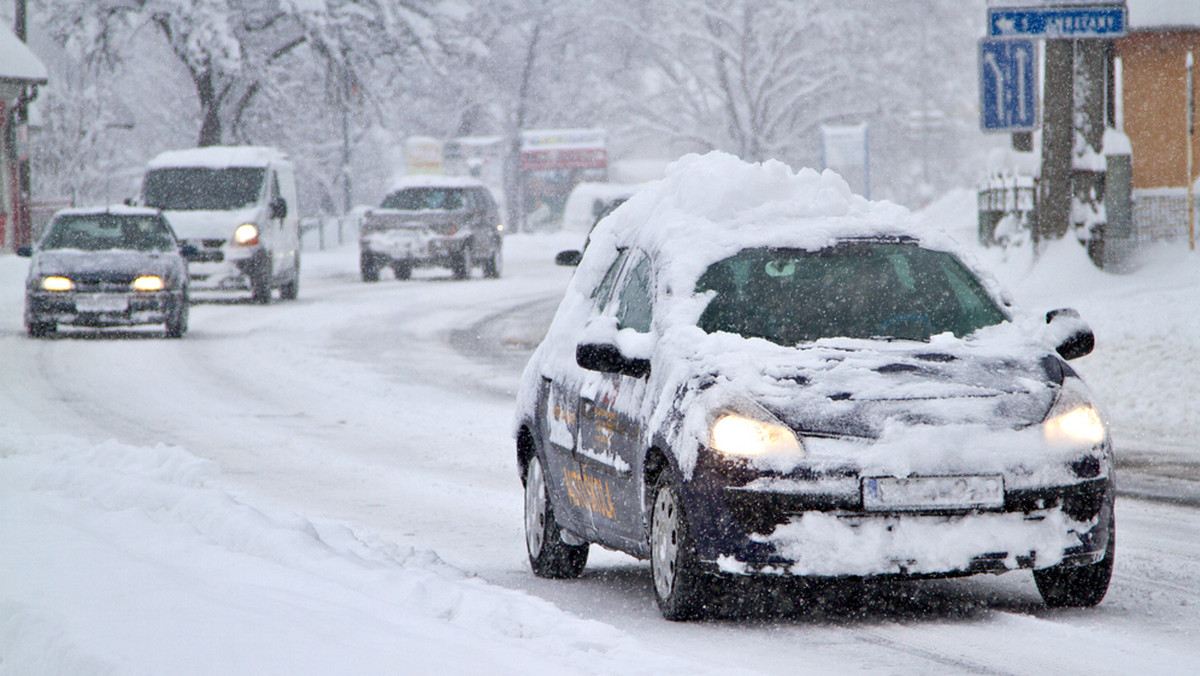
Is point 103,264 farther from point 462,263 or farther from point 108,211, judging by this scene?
point 462,263

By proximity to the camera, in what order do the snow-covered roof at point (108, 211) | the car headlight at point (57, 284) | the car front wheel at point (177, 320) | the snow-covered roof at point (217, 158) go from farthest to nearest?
the snow-covered roof at point (217, 158)
the snow-covered roof at point (108, 211)
the car front wheel at point (177, 320)
the car headlight at point (57, 284)

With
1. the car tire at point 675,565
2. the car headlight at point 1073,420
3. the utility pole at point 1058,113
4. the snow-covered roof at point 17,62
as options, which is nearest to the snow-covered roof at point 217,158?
the utility pole at point 1058,113

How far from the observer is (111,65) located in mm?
44344

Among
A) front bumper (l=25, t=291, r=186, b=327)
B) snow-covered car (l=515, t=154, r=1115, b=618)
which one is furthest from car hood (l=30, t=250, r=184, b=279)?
snow-covered car (l=515, t=154, r=1115, b=618)

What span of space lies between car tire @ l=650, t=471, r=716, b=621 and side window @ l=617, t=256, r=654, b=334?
2.96ft

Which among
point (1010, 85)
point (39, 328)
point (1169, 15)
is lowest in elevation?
point (39, 328)

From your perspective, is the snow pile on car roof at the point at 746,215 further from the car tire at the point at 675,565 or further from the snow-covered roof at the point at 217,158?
the snow-covered roof at the point at 217,158

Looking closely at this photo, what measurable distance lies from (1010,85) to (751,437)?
15.4 metres

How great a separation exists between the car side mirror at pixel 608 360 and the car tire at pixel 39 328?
53.3 feet

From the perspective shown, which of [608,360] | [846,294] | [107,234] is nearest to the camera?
[608,360]

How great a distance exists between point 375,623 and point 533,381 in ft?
8.73

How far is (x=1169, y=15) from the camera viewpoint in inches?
1110

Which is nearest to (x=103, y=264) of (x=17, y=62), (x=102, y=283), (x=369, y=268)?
(x=102, y=283)

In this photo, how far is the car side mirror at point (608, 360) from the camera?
6.75 metres
